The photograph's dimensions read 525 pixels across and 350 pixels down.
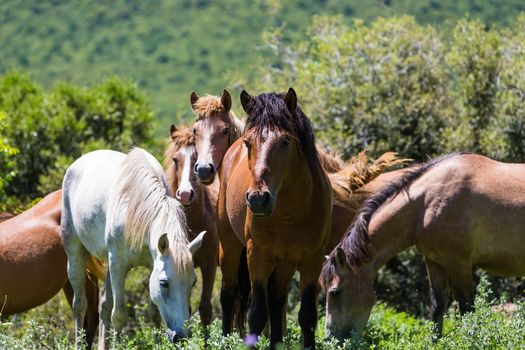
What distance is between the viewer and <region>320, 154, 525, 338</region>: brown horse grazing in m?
8.31

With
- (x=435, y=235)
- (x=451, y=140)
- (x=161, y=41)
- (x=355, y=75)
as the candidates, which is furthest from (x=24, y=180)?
(x=161, y=41)

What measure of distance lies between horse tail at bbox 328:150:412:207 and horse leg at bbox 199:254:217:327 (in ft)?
4.51

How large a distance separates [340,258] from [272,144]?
179 centimetres

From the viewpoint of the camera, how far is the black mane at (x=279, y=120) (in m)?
6.59

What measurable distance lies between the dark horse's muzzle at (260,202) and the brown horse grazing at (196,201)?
1.95 meters

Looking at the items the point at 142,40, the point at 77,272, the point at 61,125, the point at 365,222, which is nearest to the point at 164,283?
the point at 77,272

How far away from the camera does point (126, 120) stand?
18969mm

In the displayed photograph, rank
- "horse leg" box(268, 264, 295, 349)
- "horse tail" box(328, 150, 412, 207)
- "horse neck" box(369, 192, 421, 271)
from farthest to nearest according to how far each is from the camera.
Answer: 1. "horse tail" box(328, 150, 412, 207)
2. "horse neck" box(369, 192, 421, 271)
3. "horse leg" box(268, 264, 295, 349)

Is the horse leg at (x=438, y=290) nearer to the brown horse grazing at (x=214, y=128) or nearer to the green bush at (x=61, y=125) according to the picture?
the brown horse grazing at (x=214, y=128)

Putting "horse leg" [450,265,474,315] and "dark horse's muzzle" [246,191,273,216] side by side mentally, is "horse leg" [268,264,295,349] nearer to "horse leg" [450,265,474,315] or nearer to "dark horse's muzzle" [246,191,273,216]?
"dark horse's muzzle" [246,191,273,216]

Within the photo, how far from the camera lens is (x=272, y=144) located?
6.48 meters

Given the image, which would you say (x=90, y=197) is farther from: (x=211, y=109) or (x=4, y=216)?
(x=4, y=216)

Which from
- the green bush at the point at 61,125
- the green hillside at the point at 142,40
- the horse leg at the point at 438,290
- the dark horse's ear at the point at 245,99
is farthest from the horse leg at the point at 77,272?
the green hillside at the point at 142,40

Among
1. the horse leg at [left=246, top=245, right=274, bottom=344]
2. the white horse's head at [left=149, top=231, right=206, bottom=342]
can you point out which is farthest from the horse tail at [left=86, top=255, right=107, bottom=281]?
the horse leg at [left=246, top=245, right=274, bottom=344]
